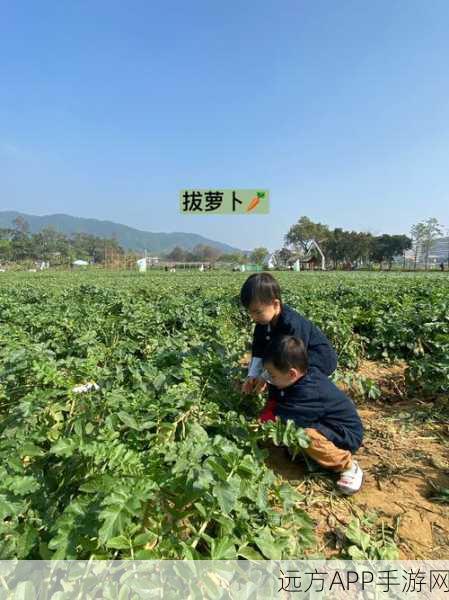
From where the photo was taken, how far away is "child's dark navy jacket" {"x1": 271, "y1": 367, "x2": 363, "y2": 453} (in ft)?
7.59

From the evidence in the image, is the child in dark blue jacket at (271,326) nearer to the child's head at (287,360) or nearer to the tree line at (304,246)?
the child's head at (287,360)

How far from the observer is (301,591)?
1.53m

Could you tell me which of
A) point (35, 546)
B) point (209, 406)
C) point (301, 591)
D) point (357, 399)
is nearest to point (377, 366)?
point (357, 399)

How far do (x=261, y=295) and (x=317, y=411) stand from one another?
78 cm

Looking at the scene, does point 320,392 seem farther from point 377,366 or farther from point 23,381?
point 377,366

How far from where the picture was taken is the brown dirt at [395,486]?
6.21 feet

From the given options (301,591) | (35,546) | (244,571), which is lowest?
(301,591)

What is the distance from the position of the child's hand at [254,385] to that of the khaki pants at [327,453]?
497 millimetres

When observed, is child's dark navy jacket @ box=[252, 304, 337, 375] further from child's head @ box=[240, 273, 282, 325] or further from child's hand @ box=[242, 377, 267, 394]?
child's hand @ box=[242, 377, 267, 394]

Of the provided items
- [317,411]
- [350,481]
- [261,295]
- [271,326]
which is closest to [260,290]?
[261,295]

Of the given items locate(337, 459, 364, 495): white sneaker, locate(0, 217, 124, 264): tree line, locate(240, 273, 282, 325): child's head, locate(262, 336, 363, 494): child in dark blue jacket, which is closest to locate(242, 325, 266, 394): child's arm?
locate(262, 336, 363, 494): child in dark blue jacket

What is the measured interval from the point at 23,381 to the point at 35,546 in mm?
1483

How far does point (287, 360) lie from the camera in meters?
2.26

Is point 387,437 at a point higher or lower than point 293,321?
lower
